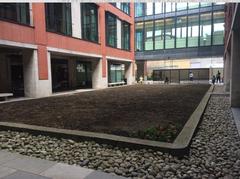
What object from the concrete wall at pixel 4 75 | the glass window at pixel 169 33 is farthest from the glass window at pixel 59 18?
the glass window at pixel 169 33

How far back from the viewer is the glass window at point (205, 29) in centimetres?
3091

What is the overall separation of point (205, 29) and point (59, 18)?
22189mm

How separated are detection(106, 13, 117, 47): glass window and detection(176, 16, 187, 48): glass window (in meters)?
11.2

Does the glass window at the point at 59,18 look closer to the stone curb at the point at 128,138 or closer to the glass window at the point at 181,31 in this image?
the stone curb at the point at 128,138

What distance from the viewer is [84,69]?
2522 centimetres

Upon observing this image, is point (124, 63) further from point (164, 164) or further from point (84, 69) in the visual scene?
point (164, 164)

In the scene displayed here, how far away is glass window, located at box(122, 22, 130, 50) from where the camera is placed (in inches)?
1181

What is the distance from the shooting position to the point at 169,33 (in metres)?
34.1

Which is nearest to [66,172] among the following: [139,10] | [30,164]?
[30,164]

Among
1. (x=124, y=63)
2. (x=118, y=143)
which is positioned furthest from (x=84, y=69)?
(x=118, y=143)

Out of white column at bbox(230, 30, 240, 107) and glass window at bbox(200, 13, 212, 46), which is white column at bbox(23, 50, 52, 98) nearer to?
white column at bbox(230, 30, 240, 107)

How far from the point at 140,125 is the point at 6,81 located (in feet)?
49.2

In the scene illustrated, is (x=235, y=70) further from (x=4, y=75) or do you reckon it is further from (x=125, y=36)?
(x=125, y=36)

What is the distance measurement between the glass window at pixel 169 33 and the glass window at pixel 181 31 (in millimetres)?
755
